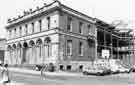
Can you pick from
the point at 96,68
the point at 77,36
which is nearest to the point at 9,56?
the point at 77,36

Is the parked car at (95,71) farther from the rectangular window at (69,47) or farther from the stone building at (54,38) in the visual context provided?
the rectangular window at (69,47)

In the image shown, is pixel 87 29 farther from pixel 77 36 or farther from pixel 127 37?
pixel 127 37

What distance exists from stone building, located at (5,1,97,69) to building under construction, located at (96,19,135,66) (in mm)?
3385

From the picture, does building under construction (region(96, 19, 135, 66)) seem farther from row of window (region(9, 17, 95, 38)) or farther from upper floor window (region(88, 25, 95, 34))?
row of window (region(9, 17, 95, 38))

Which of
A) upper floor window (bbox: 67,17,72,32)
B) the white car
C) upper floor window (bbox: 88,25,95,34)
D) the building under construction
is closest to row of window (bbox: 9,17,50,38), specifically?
upper floor window (bbox: 67,17,72,32)

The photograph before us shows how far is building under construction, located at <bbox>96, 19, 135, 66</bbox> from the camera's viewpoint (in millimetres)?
41125

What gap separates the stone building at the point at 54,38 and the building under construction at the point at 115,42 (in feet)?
11.1

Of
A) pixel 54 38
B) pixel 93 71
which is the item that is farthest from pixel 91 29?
Answer: pixel 93 71

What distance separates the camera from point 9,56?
4122 centimetres

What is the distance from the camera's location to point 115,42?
49031 millimetres

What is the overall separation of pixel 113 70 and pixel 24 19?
19695 mm

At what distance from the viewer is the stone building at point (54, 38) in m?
30.3

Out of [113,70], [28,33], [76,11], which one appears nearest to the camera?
[113,70]

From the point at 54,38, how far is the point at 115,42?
23.8 metres
